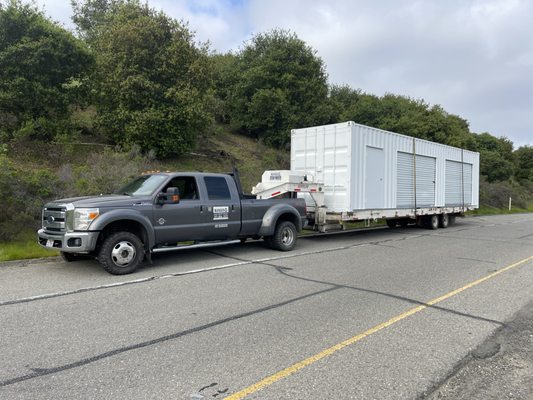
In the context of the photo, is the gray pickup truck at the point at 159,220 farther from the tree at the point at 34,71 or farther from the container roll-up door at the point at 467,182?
the container roll-up door at the point at 467,182

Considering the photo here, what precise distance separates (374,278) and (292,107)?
67.9 ft

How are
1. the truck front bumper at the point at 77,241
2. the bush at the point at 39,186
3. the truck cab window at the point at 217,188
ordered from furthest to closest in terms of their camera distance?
the bush at the point at 39,186 < the truck cab window at the point at 217,188 < the truck front bumper at the point at 77,241

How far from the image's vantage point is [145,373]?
388 cm

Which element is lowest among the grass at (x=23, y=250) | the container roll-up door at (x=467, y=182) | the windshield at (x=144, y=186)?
the grass at (x=23, y=250)

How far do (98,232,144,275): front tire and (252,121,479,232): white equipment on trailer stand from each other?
466 cm

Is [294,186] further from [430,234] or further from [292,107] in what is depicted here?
[292,107]

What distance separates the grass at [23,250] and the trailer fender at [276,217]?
4847mm

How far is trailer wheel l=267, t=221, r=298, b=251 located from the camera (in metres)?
10.9

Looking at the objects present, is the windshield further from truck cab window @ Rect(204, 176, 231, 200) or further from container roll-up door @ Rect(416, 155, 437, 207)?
container roll-up door @ Rect(416, 155, 437, 207)

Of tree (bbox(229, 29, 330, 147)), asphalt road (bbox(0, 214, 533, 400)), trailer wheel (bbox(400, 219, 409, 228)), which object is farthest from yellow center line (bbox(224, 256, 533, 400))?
tree (bbox(229, 29, 330, 147))

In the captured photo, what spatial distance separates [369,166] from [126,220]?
8237mm

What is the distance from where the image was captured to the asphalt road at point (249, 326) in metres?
3.74

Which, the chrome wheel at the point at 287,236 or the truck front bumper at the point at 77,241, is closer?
the truck front bumper at the point at 77,241

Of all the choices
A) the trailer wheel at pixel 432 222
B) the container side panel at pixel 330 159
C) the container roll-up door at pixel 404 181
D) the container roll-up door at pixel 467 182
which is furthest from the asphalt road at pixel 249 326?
the container roll-up door at pixel 467 182
